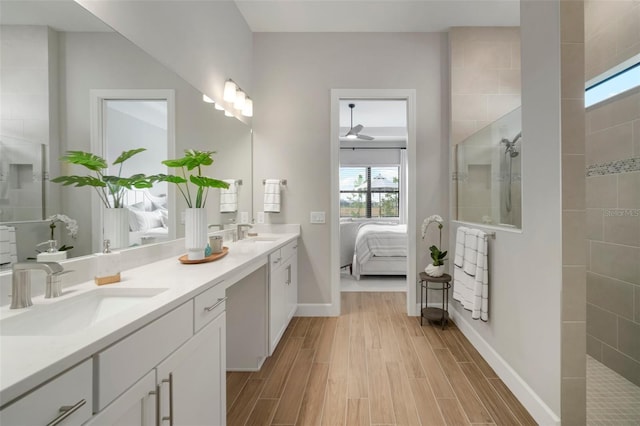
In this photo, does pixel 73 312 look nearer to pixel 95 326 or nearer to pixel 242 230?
pixel 95 326

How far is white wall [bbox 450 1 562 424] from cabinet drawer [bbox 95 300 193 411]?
1737mm

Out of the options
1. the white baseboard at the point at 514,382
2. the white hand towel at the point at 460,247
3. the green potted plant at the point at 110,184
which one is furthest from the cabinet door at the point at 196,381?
the white hand towel at the point at 460,247

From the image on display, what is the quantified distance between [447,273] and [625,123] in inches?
74.1

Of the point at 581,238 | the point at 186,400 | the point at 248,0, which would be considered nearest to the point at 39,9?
the point at 186,400

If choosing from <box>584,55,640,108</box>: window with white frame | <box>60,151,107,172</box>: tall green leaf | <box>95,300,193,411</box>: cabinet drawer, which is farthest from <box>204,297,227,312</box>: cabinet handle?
<box>584,55,640,108</box>: window with white frame

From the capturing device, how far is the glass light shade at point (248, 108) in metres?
3.05

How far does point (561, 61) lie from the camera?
4.83 ft

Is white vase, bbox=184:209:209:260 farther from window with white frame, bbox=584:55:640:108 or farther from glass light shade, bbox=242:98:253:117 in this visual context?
window with white frame, bbox=584:55:640:108

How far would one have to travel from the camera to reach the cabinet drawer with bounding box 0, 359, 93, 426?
20.6 inches

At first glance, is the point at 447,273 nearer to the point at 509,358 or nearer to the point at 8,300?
the point at 509,358

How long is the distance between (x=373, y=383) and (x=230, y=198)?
1.91 meters

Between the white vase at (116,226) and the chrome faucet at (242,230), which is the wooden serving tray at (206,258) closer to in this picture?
the white vase at (116,226)

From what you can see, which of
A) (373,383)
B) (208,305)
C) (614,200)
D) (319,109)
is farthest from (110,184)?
(614,200)

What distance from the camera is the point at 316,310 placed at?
10.8ft
